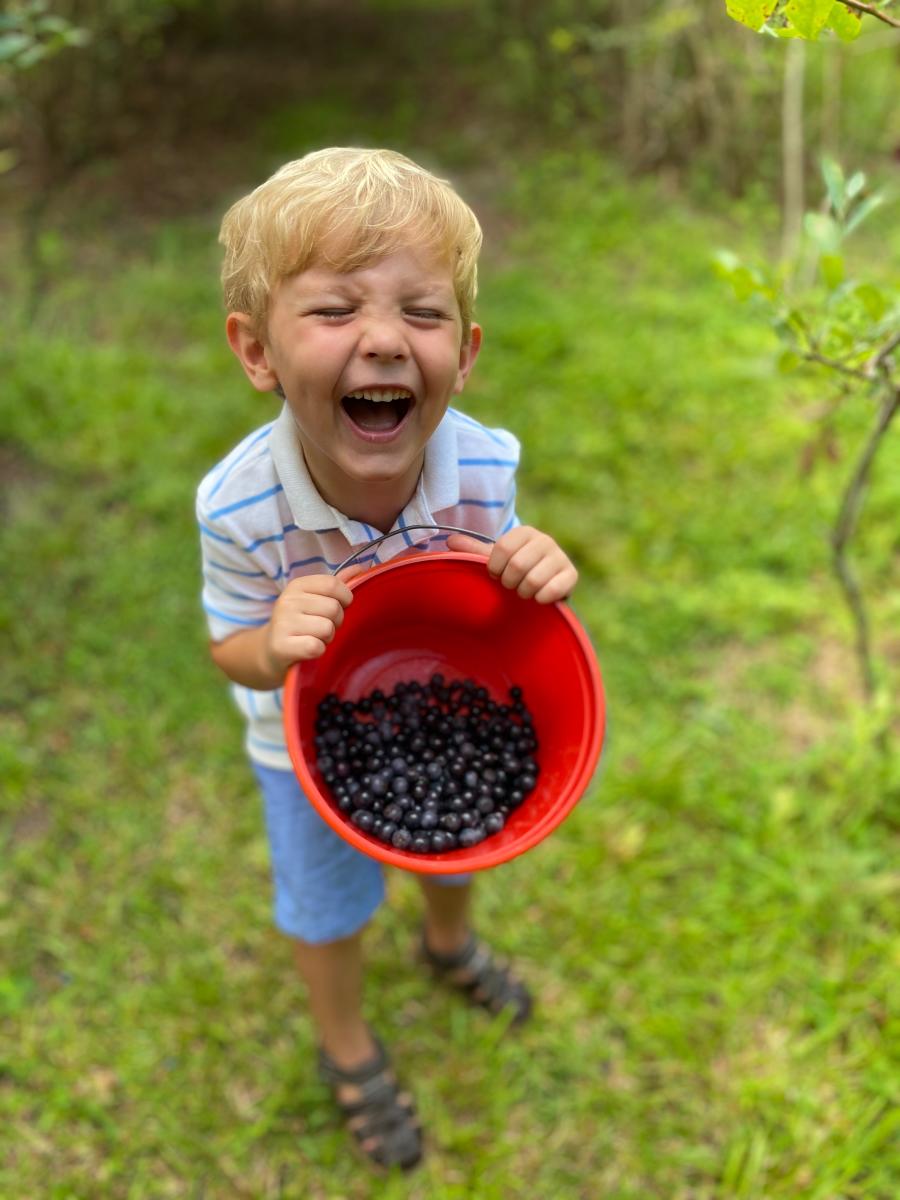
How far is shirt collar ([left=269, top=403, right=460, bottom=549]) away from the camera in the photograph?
125 centimetres

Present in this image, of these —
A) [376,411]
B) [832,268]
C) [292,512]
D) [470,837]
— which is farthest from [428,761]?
[832,268]

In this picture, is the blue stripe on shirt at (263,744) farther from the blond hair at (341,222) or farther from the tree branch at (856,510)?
the tree branch at (856,510)

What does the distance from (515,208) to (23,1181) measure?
4415 mm

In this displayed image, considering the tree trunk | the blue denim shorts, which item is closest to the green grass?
the blue denim shorts

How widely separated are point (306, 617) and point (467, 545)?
0.95ft

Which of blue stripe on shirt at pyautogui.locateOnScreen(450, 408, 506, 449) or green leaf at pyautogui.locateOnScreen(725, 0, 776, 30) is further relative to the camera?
blue stripe on shirt at pyautogui.locateOnScreen(450, 408, 506, 449)

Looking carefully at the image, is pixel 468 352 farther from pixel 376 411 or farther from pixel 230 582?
pixel 230 582

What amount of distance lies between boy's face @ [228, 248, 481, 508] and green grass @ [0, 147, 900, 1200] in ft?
4.58

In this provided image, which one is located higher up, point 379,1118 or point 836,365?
point 836,365

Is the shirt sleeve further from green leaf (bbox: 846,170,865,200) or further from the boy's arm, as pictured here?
green leaf (bbox: 846,170,865,200)

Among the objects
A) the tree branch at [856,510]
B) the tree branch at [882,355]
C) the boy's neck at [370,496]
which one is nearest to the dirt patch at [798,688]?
the tree branch at [856,510]

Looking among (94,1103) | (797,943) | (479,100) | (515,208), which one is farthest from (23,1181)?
(479,100)

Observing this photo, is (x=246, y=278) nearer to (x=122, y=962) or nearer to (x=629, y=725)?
(x=122, y=962)

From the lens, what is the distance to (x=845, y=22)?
39.1 inches
